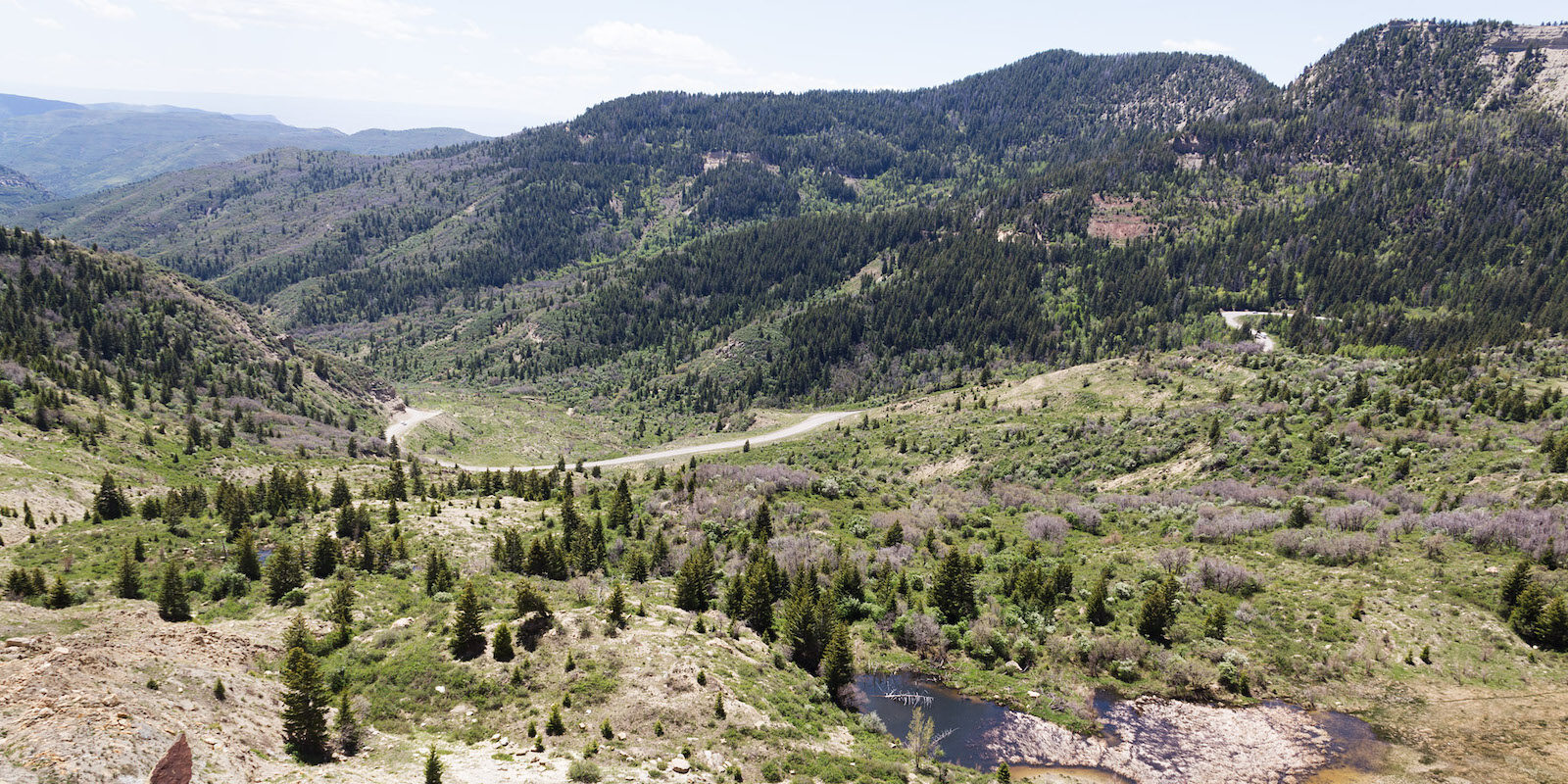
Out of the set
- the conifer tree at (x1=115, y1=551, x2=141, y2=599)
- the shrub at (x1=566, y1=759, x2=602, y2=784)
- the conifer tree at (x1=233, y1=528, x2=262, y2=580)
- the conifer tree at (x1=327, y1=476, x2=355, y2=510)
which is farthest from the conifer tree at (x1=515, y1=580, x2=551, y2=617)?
the conifer tree at (x1=327, y1=476, x2=355, y2=510)

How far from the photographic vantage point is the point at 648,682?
1070 inches

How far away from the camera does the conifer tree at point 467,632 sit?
2752cm

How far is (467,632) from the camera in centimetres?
2764

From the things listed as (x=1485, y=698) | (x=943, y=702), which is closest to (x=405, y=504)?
(x=943, y=702)

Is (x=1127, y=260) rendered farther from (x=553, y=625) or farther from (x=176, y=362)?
(x=176, y=362)

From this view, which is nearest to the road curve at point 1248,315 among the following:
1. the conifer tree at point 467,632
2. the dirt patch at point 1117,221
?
the dirt patch at point 1117,221

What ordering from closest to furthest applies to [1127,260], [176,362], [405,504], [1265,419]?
1. [405,504]
2. [1265,419]
3. [176,362]
4. [1127,260]

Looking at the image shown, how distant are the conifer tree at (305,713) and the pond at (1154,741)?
21.4 m

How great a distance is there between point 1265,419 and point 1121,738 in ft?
137

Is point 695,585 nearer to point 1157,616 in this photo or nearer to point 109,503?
point 1157,616

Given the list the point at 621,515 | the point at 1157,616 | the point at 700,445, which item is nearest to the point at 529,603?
the point at 621,515

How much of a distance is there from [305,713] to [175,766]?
4.62 m

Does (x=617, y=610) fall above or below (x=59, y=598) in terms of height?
below

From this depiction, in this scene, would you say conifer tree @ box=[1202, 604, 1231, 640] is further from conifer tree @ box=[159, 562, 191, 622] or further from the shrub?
conifer tree @ box=[159, 562, 191, 622]
